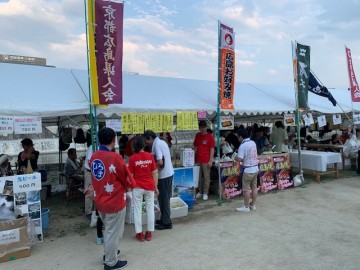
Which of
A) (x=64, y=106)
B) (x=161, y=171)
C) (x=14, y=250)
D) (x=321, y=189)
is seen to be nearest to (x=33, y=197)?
(x=14, y=250)

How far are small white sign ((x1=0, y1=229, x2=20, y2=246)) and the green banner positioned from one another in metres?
6.87

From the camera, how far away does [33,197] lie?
170 inches

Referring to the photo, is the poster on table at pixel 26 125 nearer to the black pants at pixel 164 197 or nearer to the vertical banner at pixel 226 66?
the black pants at pixel 164 197

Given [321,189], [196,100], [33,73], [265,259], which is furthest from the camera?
[321,189]

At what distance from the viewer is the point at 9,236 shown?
12.5ft

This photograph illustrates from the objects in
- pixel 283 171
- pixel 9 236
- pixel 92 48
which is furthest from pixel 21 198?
pixel 283 171

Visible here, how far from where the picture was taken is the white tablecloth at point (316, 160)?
8.14 meters

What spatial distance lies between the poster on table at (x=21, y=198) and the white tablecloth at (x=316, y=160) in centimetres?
682

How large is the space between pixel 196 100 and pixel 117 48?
2.46m

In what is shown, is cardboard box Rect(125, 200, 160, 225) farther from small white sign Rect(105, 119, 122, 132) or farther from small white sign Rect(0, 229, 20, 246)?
small white sign Rect(0, 229, 20, 246)

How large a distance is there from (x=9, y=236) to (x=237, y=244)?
2966mm

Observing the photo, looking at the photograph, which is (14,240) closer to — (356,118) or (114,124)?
(114,124)

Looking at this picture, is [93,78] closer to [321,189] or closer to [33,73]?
[33,73]

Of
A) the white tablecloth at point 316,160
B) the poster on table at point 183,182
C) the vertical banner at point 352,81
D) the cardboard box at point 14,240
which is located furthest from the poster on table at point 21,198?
the vertical banner at point 352,81
